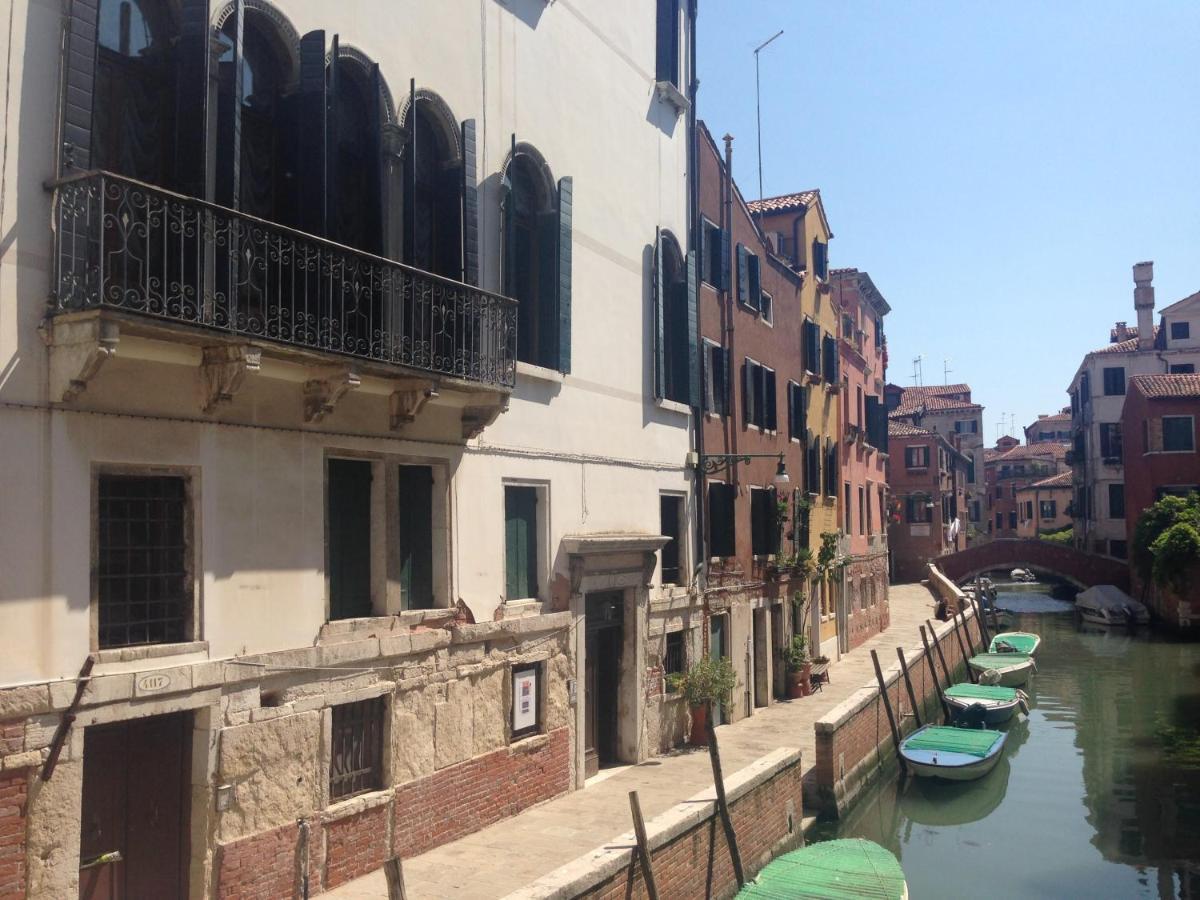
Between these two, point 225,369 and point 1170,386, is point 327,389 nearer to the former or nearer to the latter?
point 225,369

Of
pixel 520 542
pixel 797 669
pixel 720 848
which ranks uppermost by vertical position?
pixel 520 542

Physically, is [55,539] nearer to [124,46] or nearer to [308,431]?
[308,431]

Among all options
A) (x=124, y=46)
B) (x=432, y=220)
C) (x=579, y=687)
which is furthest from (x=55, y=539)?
(x=579, y=687)

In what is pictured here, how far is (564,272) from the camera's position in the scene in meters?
12.6

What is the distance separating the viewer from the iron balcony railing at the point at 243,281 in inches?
271

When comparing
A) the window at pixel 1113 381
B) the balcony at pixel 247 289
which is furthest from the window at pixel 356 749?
the window at pixel 1113 381

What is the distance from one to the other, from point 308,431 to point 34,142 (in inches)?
120

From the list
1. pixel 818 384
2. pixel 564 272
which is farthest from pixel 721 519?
pixel 818 384

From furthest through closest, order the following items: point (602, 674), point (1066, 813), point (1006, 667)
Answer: point (1006, 667), point (1066, 813), point (602, 674)

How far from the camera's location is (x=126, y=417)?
7395 mm

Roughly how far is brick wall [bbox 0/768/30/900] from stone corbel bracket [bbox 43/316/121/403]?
7.13 feet

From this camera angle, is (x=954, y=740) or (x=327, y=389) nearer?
(x=327, y=389)

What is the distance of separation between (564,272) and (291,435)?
4821 millimetres

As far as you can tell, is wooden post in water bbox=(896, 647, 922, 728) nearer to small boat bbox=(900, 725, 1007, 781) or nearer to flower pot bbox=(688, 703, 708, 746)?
small boat bbox=(900, 725, 1007, 781)
